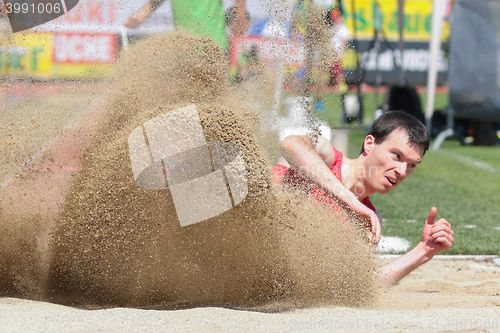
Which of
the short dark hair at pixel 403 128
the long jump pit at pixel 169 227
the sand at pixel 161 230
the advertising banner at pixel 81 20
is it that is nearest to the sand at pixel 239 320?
the long jump pit at pixel 169 227

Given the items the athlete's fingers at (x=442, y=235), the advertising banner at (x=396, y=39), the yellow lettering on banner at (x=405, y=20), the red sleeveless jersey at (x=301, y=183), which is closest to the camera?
the red sleeveless jersey at (x=301, y=183)

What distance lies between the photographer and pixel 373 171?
15.4 feet

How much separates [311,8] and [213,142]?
1.10 m

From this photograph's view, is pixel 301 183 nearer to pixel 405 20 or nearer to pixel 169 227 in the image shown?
pixel 169 227

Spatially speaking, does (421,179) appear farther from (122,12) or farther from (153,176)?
(153,176)

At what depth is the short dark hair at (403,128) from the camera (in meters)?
4.59

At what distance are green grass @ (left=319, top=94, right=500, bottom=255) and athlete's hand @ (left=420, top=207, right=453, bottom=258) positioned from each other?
0.65 meters

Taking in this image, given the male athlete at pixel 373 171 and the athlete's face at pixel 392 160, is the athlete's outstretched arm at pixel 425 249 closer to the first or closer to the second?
the male athlete at pixel 373 171

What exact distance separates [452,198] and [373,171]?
5.10 meters

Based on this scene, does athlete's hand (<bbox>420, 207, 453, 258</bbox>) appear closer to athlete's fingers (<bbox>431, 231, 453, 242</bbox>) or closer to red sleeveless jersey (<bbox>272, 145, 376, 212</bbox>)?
athlete's fingers (<bbox>431, 231, 453, 242</bbox>)

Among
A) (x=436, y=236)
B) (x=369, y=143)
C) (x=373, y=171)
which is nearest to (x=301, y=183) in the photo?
(x=373, y=171)

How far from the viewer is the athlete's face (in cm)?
457

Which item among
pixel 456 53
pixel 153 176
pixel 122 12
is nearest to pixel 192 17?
pixel 122 12

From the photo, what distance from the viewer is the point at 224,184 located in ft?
11.9
